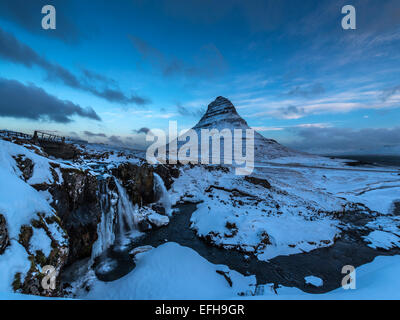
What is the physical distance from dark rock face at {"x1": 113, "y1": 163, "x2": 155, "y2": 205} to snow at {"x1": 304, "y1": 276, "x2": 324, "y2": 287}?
15.5 metres

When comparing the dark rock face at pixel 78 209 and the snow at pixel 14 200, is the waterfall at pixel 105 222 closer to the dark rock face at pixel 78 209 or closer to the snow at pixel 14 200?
the dark rock face at pixel 78 209

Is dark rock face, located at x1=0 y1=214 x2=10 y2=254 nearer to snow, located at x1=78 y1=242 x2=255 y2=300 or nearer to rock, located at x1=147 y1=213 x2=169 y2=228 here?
snow, located at x1=78 y1=242 x2=255 y2=300

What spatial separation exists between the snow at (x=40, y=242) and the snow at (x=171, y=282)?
3511 mm

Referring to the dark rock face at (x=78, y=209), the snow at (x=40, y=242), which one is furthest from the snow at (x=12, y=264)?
the dark rock face at (x=78, y=209)

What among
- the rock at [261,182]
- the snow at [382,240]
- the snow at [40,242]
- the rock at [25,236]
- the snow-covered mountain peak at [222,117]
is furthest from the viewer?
the snow-covered mountain peak at [222,117]

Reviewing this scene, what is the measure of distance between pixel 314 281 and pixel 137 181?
56.3 ft

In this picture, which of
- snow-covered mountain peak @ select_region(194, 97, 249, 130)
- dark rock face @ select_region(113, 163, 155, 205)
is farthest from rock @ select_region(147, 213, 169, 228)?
snow-covered mountain peak @ select_region(194, 97, 249, 130)

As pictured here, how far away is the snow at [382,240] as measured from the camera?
42.8 feet

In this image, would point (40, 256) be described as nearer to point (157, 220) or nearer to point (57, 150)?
point (157, 220)

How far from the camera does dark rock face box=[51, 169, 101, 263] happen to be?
29.1 ft

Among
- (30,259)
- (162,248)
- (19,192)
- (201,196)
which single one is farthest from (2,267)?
(201,196)

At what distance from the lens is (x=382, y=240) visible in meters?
13.9

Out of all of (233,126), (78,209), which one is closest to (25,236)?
(78,209)
